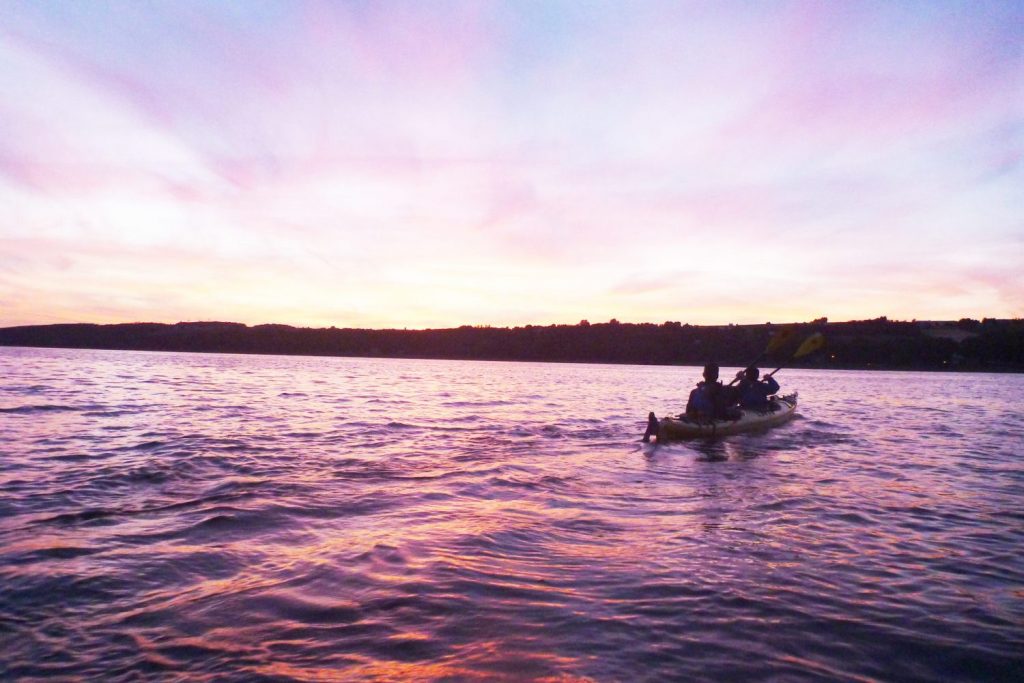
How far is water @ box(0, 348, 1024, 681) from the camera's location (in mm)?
4531

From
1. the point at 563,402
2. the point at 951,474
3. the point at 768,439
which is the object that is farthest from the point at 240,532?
the point at 563,402

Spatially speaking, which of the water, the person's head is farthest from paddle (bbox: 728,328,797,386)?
the water

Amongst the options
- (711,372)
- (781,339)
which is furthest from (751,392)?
(711,372)

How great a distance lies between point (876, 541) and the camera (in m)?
7.58

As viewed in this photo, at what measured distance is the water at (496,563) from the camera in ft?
14.9

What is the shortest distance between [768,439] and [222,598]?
53.8 ft

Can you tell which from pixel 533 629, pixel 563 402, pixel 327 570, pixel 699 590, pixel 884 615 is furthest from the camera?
pixel 563 402

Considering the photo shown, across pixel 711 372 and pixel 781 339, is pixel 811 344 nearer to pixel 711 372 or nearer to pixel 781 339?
pixel 781 339

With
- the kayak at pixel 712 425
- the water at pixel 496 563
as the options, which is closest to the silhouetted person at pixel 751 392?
the kayak at pixel 712 425

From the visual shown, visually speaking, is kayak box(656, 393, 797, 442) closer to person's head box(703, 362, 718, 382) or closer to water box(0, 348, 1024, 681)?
person's head box(703, 362, 718, 382)

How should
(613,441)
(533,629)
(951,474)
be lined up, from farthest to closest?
(613,441)
(951,474)
(533,629)

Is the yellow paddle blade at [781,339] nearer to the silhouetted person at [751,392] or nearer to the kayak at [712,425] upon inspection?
the silhouetted person at [751,392]

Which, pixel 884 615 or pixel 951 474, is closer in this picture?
pixel 884 615

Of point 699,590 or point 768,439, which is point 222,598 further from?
point 768,439
